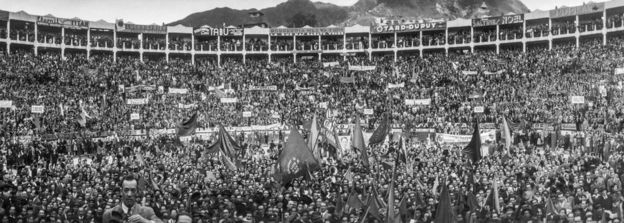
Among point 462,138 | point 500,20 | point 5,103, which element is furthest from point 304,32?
point 5,103

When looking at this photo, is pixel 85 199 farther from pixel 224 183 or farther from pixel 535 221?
pixel 535 221

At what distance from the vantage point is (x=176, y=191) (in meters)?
18.7

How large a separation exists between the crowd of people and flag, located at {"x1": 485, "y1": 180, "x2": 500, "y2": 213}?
0.09m

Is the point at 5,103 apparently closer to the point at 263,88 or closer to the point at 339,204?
the point at 263,88

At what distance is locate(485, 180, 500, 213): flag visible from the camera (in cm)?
1597

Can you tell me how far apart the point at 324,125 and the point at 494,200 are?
15.0 m

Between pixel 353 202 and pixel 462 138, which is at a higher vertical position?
pixel 462 138

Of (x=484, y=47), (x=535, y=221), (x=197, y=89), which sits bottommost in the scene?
(x=535, y=221)

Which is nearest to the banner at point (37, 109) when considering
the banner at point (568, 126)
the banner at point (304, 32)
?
the banner at point (568, 126)

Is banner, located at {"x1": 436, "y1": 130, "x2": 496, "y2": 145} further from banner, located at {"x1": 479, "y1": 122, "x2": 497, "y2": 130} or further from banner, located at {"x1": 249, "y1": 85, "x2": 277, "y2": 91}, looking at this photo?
banner, located at {"x1": 249, "y1": 85, "x2": 277, "y2": 91}

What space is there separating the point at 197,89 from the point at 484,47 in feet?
85.8

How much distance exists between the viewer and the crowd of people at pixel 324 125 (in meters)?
15.8

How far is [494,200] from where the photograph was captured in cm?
1642

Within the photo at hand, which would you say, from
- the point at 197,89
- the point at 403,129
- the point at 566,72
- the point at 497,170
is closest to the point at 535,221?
the point at 497,170
